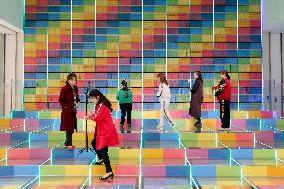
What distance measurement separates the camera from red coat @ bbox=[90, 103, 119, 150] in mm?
6320

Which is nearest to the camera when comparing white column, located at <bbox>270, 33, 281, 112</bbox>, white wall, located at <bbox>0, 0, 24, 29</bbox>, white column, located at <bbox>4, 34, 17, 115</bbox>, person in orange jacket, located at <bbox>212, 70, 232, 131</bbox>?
person in orange jacket, located at <bbox>212, 70, 232, 131</bbox>

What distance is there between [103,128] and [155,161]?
136cm

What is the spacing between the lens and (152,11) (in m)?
14.6

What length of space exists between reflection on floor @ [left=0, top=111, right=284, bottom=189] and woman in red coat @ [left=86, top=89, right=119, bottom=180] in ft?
0.94

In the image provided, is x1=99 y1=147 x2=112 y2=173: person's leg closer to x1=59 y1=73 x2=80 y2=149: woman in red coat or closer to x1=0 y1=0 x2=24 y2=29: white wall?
x1=59 y1=73 x2=80 y2=149: woman in red coat

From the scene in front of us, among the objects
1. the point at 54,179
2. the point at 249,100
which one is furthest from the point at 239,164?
the point at 249,100

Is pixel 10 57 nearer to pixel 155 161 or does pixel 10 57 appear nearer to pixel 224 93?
pixel 224 93

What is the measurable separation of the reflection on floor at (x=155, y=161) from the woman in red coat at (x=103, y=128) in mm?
286

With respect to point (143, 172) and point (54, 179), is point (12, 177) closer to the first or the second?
point (54, 179)

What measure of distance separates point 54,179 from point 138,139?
9.70 ft

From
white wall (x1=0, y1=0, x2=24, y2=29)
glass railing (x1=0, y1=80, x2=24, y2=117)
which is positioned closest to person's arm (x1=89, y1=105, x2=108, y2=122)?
white wall (x1=0, y1=0, x2=24, y2=29)

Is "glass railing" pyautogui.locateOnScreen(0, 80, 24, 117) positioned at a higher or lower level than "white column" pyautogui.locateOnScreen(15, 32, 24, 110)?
lower

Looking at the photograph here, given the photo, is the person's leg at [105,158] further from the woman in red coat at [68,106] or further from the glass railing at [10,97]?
the glass railing at [10,97]

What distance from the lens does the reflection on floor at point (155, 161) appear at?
6207 mm
